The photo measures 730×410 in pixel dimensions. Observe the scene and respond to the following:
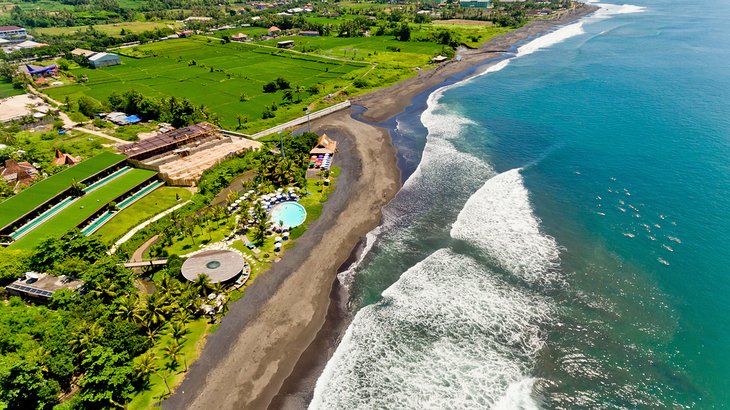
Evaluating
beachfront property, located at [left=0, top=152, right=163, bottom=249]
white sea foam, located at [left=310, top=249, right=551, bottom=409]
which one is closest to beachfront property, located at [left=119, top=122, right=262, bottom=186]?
beachfront property, located at [left=0, top=152, right=163, bottom=249]

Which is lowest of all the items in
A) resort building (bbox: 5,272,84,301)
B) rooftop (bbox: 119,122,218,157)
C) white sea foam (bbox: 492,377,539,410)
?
white sea foam (bbox: 492,377,539,410)

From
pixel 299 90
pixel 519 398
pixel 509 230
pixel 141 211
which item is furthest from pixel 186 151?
pixel 519 398

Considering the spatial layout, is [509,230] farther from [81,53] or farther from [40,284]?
[81,53]

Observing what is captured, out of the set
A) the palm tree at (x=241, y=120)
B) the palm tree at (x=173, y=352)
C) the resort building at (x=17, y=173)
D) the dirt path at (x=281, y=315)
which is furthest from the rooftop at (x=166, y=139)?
the palm tree at (x=173, y=352)

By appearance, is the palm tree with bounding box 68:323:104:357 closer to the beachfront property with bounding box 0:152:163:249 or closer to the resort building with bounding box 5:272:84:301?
the resort building with bounding box 5:272:84:301

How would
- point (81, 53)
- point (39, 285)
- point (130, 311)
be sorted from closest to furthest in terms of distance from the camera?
point (130, 311)
point (39, 285)
point (81, 53)

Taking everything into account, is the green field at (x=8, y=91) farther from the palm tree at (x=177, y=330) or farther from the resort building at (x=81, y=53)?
the palm tree at (x=177, y=330)
